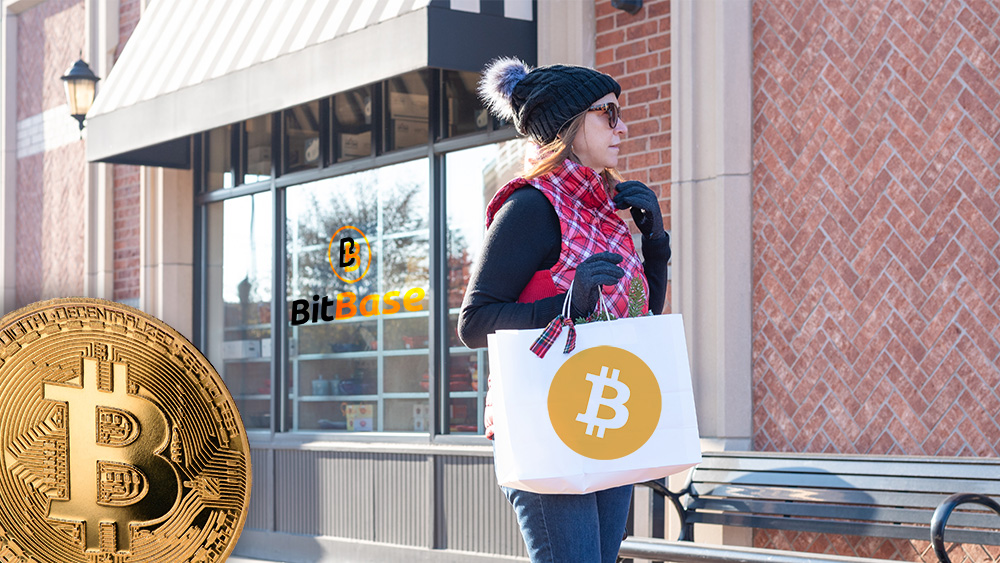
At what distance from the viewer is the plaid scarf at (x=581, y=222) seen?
2.48 m

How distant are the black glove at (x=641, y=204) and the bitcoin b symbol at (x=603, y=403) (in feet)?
1.36

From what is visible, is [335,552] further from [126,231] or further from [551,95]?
[551,95]

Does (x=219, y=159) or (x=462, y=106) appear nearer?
(x=462, y=106)

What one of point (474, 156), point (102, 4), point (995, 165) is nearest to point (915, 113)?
point (995, 165)

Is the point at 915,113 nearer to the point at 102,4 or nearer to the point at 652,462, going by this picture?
the point at 652,462

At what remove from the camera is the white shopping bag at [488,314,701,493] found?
7.22ft

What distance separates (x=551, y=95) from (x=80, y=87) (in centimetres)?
895

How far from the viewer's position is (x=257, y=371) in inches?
376

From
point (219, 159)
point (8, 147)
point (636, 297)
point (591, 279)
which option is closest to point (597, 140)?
point (636, 297)

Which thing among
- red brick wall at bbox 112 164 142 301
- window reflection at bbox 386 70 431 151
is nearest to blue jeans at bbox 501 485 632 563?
window reflection at bbox 386 70 431 151

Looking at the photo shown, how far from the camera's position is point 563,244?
248cm

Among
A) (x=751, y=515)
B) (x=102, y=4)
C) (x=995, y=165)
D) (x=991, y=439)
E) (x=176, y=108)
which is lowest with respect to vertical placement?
(x=751, y=515)

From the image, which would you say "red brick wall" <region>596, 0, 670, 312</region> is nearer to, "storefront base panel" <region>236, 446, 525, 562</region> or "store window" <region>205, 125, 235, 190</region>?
"storefront base panel" <region>236, 446, 525, 562</region>

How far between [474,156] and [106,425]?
23.2 feet
